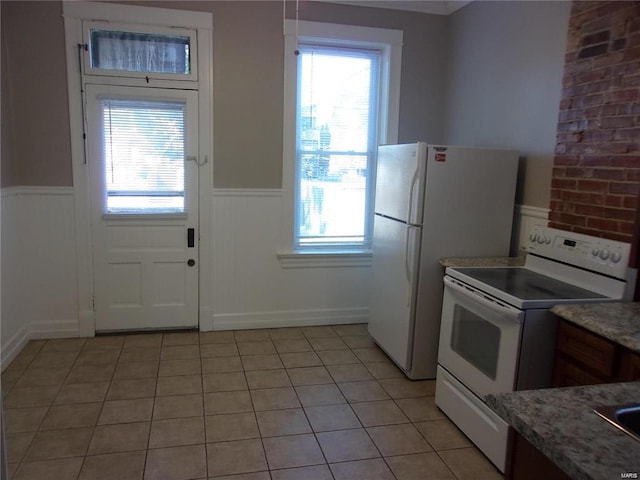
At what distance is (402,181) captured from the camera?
3213mm

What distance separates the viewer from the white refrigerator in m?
3.03

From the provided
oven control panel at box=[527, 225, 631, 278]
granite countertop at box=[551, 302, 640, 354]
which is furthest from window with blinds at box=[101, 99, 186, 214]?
granite countertop at box=[551, 302, 640, 354]

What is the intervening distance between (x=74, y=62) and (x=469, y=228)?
3.03 metres

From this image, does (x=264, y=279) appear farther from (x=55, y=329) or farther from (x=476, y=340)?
(x=476, y=340)

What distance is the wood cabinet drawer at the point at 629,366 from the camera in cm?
173

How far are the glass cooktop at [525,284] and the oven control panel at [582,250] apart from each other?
13cm

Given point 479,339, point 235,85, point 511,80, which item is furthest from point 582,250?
point 235,85

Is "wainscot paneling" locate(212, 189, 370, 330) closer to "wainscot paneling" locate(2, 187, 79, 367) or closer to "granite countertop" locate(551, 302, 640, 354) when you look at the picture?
"wainscot paneling" locate(2, 187, 79, 367)

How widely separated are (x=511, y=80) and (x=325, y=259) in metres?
1.99

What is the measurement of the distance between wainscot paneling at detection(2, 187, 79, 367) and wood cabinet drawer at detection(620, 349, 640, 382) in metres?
3.61

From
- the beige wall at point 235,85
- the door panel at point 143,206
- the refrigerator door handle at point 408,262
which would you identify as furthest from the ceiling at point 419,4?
the refrigerator door handle at point 408,262

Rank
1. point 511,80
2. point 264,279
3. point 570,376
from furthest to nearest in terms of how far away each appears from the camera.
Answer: point 264,279, point 511,80, point 570,376

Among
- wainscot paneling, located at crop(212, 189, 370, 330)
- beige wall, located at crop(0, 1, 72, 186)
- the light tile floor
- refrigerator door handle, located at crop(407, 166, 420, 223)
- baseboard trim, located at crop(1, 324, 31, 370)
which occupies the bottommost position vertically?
the light tile floor

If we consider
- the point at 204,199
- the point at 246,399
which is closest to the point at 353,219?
the point at 204,199
